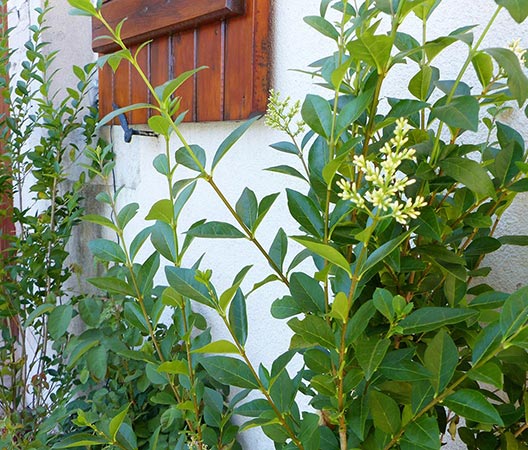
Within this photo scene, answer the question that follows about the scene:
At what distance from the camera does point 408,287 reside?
59 centimetres

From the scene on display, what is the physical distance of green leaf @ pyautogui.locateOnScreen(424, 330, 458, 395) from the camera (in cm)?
49

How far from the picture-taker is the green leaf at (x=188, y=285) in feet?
1.80

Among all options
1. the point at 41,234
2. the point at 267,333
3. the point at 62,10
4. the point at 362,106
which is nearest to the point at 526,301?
the point at 362,106

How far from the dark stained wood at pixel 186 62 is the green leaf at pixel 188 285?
0.74 m

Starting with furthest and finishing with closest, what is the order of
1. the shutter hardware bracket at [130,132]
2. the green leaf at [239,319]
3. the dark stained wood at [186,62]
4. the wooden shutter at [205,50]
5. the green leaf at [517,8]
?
the shutter hardware bracket at [130,132], the dark stained wood at [186,62], the wooden shutter at [205,50], the green leaf at [239,319], the green leaf at [517,8]

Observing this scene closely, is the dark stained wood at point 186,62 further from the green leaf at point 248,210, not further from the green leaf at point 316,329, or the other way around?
the green leaf at point 316,329

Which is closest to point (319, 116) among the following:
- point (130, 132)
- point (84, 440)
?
point (84, 440)

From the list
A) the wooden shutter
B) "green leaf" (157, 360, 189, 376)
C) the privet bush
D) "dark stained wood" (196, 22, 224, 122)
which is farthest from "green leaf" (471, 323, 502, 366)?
"dark stained wood" (196, 22, 224, 122)

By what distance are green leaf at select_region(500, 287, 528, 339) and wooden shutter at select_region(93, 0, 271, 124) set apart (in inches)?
28.3

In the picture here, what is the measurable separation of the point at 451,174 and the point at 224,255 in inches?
33.2

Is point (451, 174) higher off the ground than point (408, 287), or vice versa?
point (451, 174)

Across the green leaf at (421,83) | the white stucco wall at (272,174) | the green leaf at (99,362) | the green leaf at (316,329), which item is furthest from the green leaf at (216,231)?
the green leaf at (99,362)

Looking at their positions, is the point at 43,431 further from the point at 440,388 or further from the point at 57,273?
the point at 440,388

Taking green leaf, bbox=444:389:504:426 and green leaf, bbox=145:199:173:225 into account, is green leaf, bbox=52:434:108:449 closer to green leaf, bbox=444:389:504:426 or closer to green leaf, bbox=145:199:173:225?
green leaf, bbox=145:199:173:225
